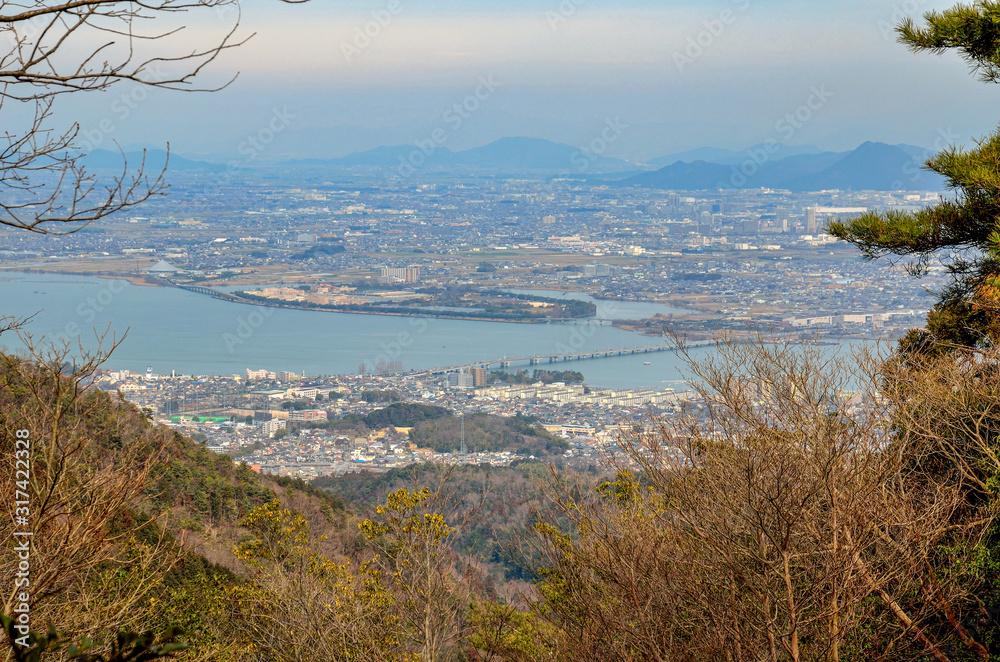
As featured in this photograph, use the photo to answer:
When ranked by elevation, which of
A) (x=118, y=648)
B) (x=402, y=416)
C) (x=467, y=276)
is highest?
(x=118, y=648)

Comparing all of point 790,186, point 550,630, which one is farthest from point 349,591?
point 790,186

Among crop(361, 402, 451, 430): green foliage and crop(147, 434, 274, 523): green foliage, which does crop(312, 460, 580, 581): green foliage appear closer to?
crop(147, 434, 274, 523): green foliage

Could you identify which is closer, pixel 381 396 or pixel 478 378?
pixel 381 396

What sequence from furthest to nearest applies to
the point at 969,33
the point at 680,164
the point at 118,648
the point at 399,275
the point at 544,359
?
the point at 680,164 < the point at 399,275 < the point at 544,359 < the point at 969,33 < the point at 118,648

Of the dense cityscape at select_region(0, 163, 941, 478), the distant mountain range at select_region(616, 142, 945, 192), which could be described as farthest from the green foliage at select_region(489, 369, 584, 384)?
the distant mountain range at select_region(616, 142, 945, 192)

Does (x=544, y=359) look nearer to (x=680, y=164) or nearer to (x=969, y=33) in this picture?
(x=969, y=33)

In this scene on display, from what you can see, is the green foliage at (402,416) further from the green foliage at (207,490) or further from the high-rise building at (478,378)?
the green foliage at (207,490)

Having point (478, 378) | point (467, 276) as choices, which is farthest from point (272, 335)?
point (467, 276)

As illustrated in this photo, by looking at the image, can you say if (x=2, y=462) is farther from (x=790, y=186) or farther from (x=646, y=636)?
(x=790, y=186)
